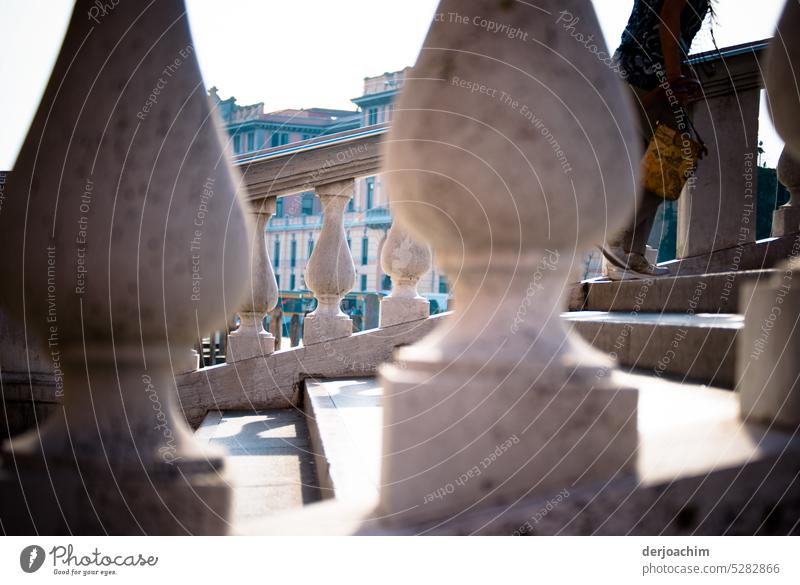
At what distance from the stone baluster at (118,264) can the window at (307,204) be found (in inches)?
109

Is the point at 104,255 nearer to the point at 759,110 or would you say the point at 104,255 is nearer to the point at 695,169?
the point at 695,169

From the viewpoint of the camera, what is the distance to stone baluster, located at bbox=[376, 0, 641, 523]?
1.09 metres

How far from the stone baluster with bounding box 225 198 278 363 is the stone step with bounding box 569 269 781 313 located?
1.64 m

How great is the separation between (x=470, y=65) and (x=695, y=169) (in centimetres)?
280

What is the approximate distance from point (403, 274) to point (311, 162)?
811 millimetres

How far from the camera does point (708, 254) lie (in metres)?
3.63

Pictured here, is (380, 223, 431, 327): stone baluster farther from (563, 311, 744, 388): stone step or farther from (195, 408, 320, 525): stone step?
(563, 311, 744, 388): stone step

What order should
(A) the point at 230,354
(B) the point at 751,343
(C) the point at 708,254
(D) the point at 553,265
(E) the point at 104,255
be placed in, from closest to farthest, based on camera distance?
(E) the point at 104,255 → (D) the point at 553,265 → (B) the point at 751,343 → (A) the point at 230,354 → (C) the point at 708,254

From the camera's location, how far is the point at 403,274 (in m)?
3.61

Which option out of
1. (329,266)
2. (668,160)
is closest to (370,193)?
(329,266)

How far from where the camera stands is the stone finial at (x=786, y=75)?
6.07 feet

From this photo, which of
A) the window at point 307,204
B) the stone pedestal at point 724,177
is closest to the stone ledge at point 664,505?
the stone pedestal at point 724,177

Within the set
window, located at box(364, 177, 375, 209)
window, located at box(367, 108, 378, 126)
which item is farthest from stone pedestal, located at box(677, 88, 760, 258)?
window, located at box(364, 177, 375, 209)
